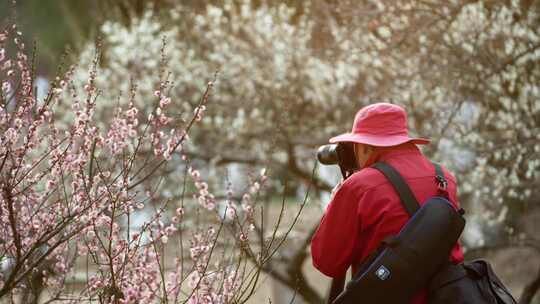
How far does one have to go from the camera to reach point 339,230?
10.1 ft

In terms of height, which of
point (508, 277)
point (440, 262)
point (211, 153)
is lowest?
point (508, 277)

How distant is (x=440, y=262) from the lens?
3.00 meters

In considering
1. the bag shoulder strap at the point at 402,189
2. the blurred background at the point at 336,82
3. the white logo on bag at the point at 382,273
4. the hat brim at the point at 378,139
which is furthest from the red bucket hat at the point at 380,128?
the blurred background at the point at 336,82

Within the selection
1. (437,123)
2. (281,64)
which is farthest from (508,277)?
(281,64)

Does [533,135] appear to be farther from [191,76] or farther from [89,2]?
[89,2]

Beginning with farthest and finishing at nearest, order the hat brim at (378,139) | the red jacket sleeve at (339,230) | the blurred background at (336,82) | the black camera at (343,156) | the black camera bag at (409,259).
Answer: the blurred background at (336,82)
the black camera at (343,156)
the hat brim at (378,139)
the red jacket sleeve at (339,230)
the black camera bag at (409,259)

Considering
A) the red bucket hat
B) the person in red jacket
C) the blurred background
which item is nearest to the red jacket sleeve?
the person in red jacket

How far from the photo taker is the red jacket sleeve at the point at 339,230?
309 centimetres

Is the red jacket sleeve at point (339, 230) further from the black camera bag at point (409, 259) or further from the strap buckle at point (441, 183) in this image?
the strap buckle at point (441, 183)

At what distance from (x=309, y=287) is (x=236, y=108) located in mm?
2912

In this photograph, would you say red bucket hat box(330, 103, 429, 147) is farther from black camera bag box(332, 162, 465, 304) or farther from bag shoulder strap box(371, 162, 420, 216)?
black camera bag box(332, 162, 465, 304)

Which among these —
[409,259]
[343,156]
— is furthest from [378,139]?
[409,259]

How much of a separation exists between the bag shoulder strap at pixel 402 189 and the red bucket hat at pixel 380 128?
0.14 meters

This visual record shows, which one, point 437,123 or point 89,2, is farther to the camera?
point 89,2
